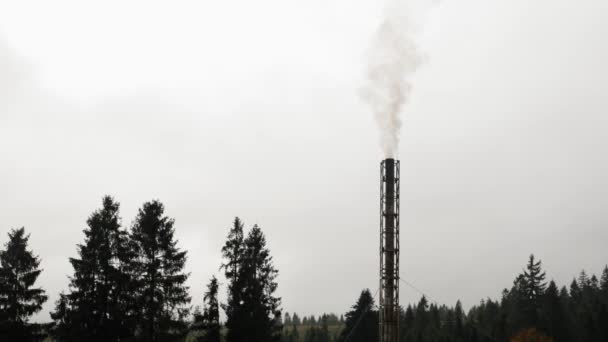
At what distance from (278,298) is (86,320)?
14.3 meters

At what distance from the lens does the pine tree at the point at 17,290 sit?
3312 cm

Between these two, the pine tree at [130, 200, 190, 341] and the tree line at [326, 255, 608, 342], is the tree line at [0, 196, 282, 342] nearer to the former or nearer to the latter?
the pine tree at [130, 200, 190, 341]

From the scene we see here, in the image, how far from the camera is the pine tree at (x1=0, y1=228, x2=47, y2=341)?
1304 inches

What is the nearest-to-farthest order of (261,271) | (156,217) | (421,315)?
(156,217)
(261,271)
(421,315)

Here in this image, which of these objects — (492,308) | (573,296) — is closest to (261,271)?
(492,308)

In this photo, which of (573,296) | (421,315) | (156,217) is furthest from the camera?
(573,296)

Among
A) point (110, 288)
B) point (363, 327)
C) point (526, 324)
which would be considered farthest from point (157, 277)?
point (526, 324)

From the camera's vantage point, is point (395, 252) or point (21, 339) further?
point (395, 252)

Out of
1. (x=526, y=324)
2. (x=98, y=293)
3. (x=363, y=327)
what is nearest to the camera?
(x=98, y=293)

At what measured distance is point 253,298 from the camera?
4034cm

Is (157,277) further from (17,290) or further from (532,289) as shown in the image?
(532,289)

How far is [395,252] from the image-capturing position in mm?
36594

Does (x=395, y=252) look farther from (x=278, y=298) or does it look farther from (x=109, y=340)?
(x=109, y=340)

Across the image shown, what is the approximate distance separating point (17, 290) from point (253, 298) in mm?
14856
